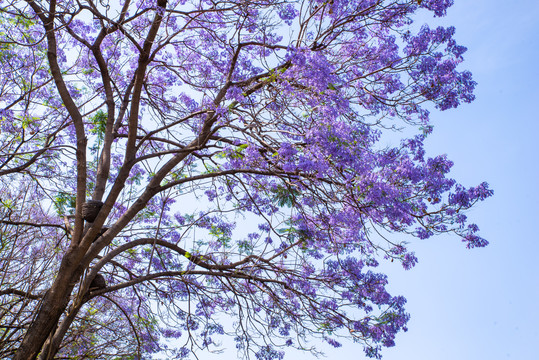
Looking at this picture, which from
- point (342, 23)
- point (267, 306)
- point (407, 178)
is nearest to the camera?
point (407, 178)

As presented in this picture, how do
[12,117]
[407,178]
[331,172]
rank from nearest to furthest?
1. [331,172]
2. [407,178]
3. [12,117]

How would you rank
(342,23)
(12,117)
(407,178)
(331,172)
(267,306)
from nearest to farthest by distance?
(331,172) < (407,178) < (342,23) < (267,306) < (12,117)

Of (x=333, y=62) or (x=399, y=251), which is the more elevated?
(x=333, y=62)

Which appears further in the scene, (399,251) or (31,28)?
(31,28)

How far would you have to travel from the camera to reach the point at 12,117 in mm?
7078

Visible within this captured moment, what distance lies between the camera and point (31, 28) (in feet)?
24.0

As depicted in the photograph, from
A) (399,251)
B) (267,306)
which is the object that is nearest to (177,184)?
(267,306)

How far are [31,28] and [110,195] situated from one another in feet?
10.5

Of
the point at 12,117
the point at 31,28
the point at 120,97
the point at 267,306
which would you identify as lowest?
the point at 267,306

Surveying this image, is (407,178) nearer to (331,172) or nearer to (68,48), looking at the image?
(331,172)

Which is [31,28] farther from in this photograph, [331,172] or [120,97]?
[331,172]

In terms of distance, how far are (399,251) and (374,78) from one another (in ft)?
7.44

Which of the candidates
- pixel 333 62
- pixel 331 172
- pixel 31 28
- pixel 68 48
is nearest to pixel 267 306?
pixel 331 172

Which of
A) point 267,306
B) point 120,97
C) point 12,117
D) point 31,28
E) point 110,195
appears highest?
point 31,28
